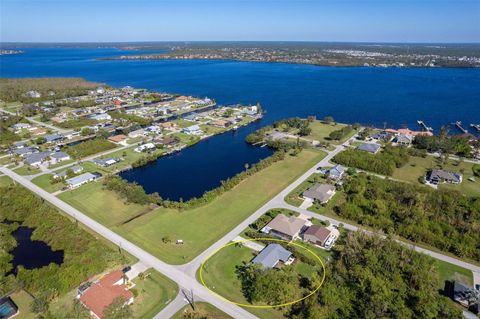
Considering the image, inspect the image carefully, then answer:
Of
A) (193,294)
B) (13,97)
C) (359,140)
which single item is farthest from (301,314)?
(13,97)

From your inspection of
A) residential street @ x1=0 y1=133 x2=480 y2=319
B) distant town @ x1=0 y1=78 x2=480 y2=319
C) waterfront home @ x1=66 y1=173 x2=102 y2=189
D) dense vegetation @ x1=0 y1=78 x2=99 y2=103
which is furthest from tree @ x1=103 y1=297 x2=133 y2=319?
dense vegetation @ x1=0 y1=78 x2=99 y2=103

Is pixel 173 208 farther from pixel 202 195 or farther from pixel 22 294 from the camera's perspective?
pixel 22 294

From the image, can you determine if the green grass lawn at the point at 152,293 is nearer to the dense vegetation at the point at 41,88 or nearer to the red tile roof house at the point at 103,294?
the red tile roof house at the point at 103,294

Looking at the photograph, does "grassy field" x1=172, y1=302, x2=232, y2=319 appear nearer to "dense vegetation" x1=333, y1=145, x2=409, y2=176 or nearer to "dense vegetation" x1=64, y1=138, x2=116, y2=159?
"dense vegetation" x1=333, y1=145, x2=409, y2=176

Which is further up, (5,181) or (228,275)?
(5,181)

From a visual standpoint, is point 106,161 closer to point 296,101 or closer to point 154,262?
point 154,262

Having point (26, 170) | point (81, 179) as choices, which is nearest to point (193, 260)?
point (81, 179)

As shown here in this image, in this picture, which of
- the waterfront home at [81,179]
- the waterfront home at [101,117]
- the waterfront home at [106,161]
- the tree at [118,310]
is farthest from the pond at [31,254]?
the waterfront home at [101,117]
